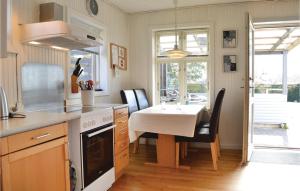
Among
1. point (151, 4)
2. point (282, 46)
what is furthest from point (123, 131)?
point (282, 46)

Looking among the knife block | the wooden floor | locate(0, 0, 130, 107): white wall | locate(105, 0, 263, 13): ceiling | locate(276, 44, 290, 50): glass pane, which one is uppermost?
locate(105, 0, 263, 13): ceiling

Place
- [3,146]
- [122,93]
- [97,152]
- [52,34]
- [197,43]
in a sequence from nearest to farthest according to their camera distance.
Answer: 1. [3,146]
2. [52,34]
3. [97,152]
4. [122,93]
5. [197,43]

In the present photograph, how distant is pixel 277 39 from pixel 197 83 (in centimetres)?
290

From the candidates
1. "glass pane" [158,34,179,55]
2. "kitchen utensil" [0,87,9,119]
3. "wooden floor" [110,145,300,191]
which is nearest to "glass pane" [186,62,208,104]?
"glass pane" [158,34,179,55]

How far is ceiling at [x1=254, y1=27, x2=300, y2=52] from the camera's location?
533cm

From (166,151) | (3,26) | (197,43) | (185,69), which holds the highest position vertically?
(197,43)

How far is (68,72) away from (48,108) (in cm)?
54

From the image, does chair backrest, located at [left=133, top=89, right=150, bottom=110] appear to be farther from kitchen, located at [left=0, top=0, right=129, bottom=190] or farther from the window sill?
kitchen, located at [left=0, top=0, right=129, bottom=190]

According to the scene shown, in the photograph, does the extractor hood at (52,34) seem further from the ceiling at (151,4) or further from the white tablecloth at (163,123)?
the ceiling at (151,4)

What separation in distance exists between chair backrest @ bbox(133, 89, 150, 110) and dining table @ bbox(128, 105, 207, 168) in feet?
2.87

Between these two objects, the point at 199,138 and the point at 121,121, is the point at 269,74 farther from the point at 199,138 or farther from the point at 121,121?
the point at 121,121

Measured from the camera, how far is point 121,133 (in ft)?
9.93

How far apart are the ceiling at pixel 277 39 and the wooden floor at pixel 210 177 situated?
Result: 2.74 meters

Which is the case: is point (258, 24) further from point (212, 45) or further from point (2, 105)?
point (2, 105)
